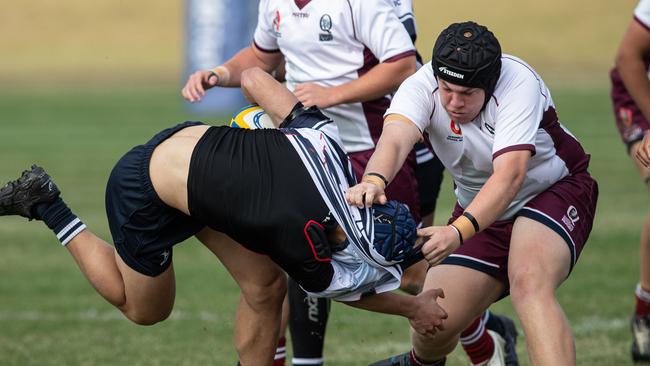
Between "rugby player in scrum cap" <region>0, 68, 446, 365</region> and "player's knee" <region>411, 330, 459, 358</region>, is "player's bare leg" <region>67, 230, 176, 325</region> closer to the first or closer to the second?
"rugby player in scrum cap" <region>0, 68, 446, 365</region>

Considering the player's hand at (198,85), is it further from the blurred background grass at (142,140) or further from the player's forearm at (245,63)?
the blurred background grass at (142,140)

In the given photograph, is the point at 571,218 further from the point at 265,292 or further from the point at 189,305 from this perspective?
the point at 189,305

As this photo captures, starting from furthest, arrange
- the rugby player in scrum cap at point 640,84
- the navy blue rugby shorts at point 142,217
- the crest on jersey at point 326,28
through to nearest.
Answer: the rugby player in scrum cap at point 640,84
the crest on jersey at point 326,28
the navy blue rugby shorts at point 142,217

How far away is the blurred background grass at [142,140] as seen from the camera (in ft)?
23.1

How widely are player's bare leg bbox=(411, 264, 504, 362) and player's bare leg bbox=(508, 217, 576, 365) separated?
335 mm

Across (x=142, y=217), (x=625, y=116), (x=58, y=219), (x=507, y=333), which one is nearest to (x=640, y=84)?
(x=625, y=116)

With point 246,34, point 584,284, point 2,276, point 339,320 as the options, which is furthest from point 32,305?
point 246,34

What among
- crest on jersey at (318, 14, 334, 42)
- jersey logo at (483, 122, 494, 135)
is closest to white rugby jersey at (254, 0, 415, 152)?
crest on jersey at (318, 14, 334, 42)

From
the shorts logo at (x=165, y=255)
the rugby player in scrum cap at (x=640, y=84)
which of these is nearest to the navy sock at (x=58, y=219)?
the shorts logo at (x=165, y=255)

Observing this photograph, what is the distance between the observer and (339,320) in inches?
304

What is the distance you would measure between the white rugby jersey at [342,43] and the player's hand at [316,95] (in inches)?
9.2

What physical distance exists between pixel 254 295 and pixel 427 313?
855mm

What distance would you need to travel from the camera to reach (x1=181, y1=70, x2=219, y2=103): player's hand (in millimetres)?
5691

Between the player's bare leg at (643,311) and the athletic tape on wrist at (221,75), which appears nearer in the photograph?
the athletic tape on wrist at (221,75)
